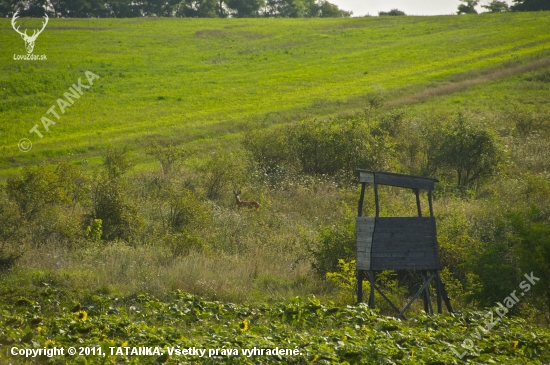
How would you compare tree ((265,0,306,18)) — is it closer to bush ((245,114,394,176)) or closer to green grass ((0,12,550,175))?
green grass ((0,12,550,175))

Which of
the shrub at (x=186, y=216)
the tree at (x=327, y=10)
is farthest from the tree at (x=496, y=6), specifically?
the shrub at (x=186, y=216)

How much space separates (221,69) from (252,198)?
90.9ft

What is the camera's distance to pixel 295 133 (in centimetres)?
2392

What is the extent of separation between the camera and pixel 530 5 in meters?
72.0

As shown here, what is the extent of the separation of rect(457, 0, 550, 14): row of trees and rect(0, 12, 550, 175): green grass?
9.17 meters

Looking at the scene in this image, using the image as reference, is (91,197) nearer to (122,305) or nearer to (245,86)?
(122,305)

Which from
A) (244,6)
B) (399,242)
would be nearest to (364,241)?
(399,242)

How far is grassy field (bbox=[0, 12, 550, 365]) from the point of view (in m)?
8.55

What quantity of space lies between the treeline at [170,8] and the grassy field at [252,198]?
18407mm

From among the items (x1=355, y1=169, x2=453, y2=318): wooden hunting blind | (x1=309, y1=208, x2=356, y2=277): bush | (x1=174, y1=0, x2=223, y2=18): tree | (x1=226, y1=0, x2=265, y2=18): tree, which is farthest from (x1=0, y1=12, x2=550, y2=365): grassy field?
(x1=226, y1=0, x2=265, y2=18): tree

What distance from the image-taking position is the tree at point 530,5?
70.8m

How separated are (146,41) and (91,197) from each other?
4005cm

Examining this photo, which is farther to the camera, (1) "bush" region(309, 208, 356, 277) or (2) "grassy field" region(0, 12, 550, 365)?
(1) "bush" region(309, 208, 356, 277)

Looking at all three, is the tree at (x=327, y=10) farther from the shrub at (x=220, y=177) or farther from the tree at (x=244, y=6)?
the shrub at (x=220, y=177)
